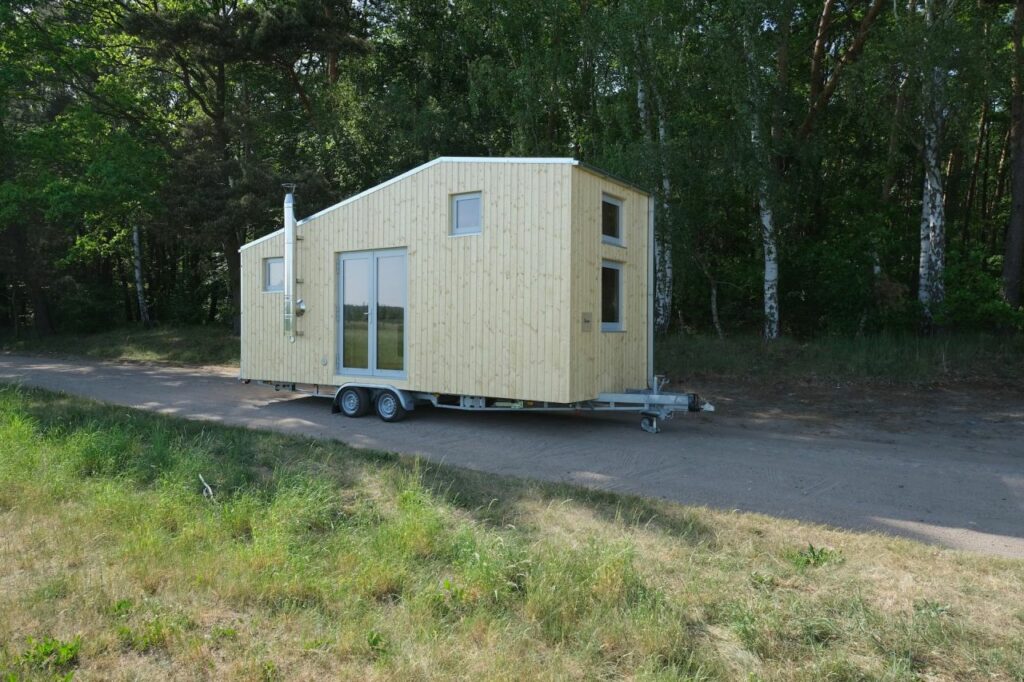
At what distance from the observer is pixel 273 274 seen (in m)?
12.3

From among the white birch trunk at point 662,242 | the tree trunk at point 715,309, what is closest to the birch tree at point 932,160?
the tree trunk at point 715,309

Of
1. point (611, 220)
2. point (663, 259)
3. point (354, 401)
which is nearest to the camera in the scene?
point (611, 220)

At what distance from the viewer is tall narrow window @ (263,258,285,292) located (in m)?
12.2

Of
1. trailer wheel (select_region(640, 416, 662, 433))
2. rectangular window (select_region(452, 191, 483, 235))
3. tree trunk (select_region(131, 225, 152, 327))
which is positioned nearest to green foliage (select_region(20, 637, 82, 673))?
rectangular window (select_region(452, 191, 483, 235))

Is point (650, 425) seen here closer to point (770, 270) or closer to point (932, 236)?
point (770, 270)

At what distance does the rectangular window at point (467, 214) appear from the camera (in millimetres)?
9680

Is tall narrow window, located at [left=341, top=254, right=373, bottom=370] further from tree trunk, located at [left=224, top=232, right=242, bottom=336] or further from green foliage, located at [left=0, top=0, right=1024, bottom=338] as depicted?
tree trunk, located at [left=224, top=232, right=242, bottom=336]

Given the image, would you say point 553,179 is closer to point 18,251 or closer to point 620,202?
point 620,202

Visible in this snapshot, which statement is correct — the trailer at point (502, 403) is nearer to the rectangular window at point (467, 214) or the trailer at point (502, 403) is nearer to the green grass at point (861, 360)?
the rectangular window at point (467, 214)

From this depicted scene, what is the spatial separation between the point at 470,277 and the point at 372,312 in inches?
74.2

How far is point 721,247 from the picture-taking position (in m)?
18.6

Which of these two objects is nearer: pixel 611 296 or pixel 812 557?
pixel 812 557

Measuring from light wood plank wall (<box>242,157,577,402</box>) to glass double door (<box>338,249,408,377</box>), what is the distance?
0.43ft

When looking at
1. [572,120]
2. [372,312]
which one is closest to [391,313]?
[372,312]
